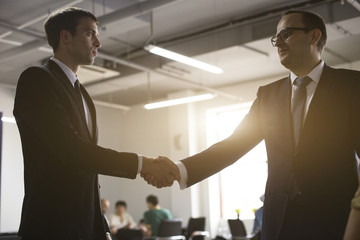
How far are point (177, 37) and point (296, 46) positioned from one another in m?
6.64

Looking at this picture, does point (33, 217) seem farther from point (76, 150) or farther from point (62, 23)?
point (62, 23)

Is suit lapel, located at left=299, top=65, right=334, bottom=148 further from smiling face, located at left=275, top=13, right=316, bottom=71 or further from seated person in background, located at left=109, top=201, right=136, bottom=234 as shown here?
seated person in background, located at left=109, top=201, right=136, bottom=234

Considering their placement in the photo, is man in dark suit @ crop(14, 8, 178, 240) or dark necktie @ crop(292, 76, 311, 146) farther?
dark necktie @ crop(292, 76, 311, 146)

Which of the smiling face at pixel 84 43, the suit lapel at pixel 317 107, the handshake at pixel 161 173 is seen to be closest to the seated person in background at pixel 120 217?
the handshake at pixel 161 173

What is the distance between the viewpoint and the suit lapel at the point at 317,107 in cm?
164

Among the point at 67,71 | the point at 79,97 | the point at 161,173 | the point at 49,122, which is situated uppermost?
the point at 67,71

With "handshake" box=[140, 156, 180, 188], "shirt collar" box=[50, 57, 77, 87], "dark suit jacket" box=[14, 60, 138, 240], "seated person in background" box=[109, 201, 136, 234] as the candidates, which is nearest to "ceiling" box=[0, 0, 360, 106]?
"seated person in background" box=[109, 201, 136, 234]

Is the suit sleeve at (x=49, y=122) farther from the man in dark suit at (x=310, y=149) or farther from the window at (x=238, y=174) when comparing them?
the window at (x=238, y=174)

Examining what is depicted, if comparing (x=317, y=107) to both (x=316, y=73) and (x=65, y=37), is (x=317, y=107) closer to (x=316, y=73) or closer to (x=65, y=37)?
(x=316, y=73)

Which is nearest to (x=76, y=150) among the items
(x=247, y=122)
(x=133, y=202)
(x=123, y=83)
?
(x=247, y=122)

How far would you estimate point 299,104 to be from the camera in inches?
69.3

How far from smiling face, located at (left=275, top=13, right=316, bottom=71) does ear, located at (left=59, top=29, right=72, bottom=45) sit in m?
0.83

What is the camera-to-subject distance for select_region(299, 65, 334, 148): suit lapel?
1641mm

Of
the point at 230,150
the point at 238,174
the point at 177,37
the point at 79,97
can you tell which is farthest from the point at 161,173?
the point at 238,174
